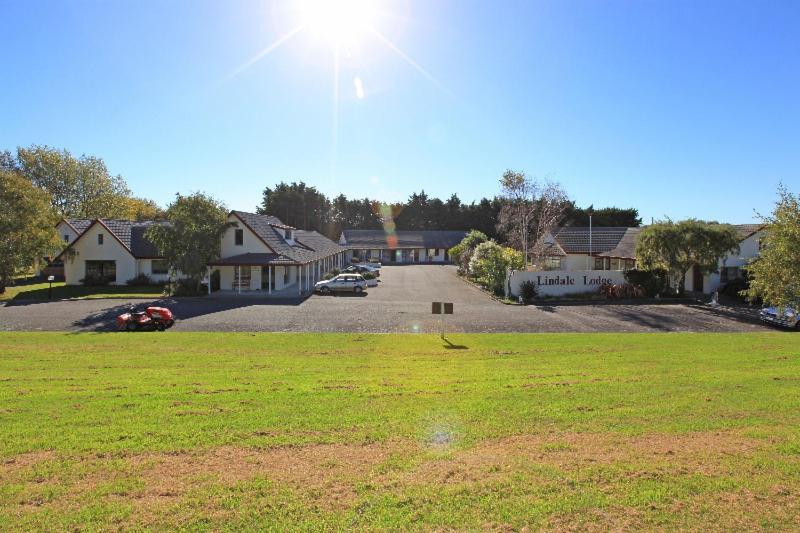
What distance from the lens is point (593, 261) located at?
2014 inches

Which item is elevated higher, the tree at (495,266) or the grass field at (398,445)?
the tree at (495,266)

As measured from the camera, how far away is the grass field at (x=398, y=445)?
218 inches

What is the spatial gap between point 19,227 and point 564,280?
3873 centimetres

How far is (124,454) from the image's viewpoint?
705cm

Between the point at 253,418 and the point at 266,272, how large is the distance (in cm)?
3077

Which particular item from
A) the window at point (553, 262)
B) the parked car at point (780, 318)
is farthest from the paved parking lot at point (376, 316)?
the window at point (553, 262)

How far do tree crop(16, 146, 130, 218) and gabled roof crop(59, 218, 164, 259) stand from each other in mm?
24267

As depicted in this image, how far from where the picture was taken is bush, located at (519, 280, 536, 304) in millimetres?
33438

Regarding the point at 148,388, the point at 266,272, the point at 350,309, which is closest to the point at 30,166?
the point at 266,272

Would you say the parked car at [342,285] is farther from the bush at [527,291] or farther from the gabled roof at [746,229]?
the gabled roof at [746,229]

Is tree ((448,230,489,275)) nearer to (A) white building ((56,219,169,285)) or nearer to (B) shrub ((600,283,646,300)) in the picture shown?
(B) shrub ((600,283,646,300))

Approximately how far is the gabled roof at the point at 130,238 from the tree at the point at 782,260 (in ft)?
132

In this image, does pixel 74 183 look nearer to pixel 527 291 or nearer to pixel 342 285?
pixel 342 285

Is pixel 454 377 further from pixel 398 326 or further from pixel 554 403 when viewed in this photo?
pixel 398 326
